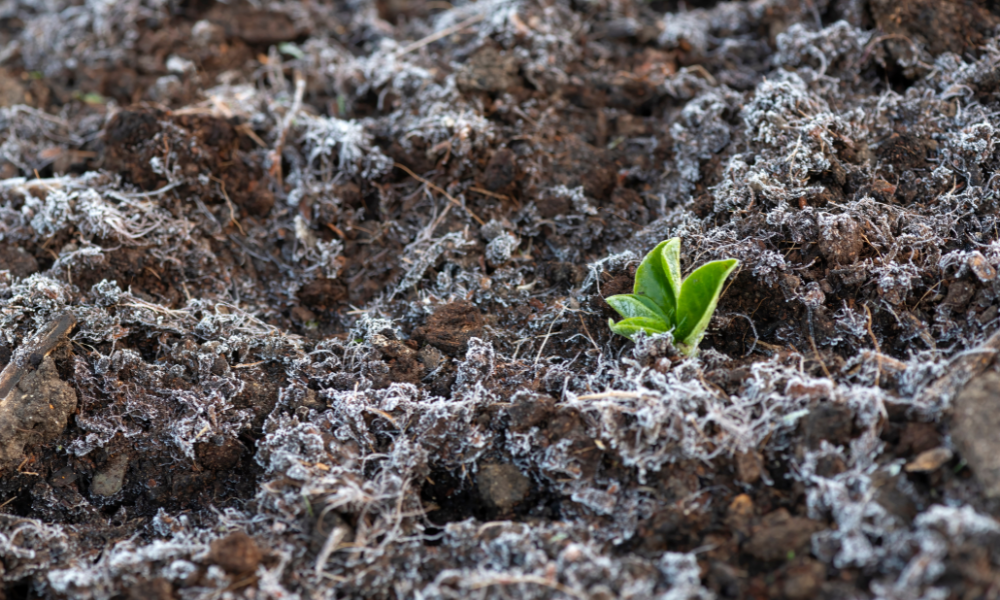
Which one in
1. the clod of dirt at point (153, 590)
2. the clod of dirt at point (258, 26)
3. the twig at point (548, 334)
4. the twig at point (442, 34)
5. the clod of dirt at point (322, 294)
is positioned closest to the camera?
the clod of dirt at point (153, 590)

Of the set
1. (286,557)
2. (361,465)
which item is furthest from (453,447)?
(286,557)

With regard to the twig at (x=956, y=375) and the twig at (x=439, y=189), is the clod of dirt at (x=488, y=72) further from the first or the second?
the twig at (x=956, y=375)

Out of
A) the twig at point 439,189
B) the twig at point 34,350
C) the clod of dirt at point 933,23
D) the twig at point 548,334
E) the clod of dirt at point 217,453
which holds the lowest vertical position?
the clod of dirt at point 217,453

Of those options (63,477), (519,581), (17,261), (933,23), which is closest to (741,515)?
(519,581)

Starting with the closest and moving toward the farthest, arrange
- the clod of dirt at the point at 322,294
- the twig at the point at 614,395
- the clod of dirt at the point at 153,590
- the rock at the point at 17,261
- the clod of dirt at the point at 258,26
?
the clod of dirt at the point at 153,590
the twig at the point at 614,395
the rock at the point at 17,261
the clod of dirt at the point at 322,294
the clod of dirt at the point at 258,26

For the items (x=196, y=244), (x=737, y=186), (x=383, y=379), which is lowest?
(x=383, y=379)

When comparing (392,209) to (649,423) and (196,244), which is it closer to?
(196,244)

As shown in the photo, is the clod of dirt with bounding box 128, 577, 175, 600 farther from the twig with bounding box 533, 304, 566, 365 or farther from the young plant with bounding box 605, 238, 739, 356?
the young plant with bounding box 605, 238, 739, 356

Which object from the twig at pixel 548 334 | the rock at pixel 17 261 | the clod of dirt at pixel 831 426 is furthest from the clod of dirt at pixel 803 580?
the rock at pixel 17 261
